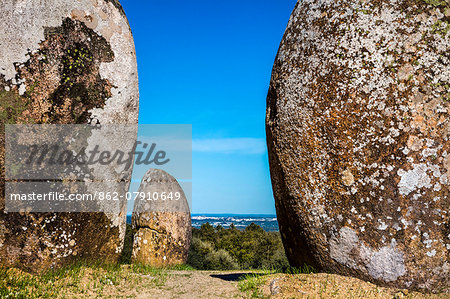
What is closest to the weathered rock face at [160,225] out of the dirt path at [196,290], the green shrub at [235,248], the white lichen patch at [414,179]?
the green shrub at [235,248]

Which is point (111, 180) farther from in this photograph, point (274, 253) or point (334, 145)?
point (274, 253)

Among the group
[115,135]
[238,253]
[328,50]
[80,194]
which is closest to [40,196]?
[80,194]

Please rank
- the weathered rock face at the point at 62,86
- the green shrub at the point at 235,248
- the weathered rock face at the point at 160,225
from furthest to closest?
the green shrub at the point at 235,248
the weathered rock face at the point at 160,225
the weathered rock face at the point at 62,86

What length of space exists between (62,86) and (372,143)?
4.52 metres

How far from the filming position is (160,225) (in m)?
10.6

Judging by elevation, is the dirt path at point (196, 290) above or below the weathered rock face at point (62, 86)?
below

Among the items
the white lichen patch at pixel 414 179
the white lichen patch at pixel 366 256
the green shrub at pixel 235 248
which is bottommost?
the green shrub at pixel 235 248

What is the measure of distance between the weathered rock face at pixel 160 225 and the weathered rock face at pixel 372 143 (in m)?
5.81

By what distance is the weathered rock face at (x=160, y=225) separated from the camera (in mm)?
10375

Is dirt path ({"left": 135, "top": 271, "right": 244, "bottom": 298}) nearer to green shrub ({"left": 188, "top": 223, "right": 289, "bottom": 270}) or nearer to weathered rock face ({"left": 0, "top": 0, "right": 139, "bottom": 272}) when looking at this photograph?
weathered rock face ({"left": 0, "top": 0, "right": 139, "bottom": 272})

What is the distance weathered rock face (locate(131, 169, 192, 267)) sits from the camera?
10375 mm

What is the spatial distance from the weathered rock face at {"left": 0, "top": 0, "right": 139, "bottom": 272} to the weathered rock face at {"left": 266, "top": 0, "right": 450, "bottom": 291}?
290cm

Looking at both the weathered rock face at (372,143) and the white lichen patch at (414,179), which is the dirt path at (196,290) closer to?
the weathered rock face at (372,143)

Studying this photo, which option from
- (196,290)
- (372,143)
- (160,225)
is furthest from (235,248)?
(372,143)
